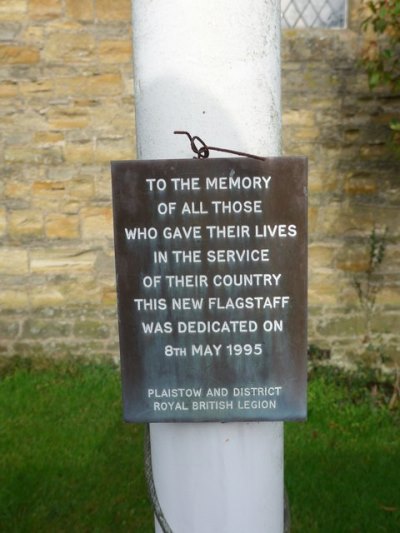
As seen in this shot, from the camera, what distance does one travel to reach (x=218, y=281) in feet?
5.50

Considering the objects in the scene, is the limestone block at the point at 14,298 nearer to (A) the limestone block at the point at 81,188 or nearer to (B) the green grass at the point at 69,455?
(B) the green grass at the point at 69,455

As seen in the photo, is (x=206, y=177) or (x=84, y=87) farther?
(x=84, y=87)

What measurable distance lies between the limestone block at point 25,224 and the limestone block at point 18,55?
3.53 ft

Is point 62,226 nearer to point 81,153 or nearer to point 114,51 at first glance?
point 81,153

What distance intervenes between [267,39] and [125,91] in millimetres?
3139

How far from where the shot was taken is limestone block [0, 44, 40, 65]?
4.59 meters

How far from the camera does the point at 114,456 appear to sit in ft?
12.3

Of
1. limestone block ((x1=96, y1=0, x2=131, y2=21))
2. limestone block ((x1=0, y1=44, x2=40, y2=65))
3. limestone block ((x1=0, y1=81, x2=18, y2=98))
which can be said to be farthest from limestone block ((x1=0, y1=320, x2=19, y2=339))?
limestone block ((x1=96, y1=0, x2=131, y2=21))

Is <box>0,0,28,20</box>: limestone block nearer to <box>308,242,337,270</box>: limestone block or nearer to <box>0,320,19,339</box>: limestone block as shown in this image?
<box>0,320,19,339</box>: limestone block

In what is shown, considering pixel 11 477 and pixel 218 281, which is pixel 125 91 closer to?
pixel 11 477

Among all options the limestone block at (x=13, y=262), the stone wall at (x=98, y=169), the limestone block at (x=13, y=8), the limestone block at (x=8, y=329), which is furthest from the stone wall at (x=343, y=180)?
the limestone block at (x=8, y=329)

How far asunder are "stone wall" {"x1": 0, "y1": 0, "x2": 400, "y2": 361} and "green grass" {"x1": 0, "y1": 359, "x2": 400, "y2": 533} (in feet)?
1.19

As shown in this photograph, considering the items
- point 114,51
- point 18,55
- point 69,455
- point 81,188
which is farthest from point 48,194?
point 69,455

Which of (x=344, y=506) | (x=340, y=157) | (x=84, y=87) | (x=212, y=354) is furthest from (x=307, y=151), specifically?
(x=212, y=354)
